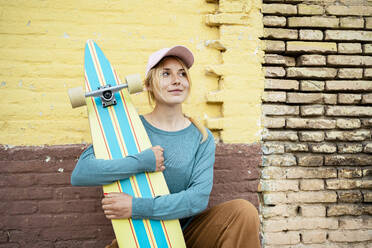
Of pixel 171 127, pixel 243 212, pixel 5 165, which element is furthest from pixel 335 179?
pixel 5 165

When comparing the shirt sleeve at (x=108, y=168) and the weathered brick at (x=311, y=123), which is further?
the weathered brick at (x=311, y=123)

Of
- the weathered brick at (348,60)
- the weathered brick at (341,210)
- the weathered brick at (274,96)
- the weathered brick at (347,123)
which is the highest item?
the weathered brick at (348,60)

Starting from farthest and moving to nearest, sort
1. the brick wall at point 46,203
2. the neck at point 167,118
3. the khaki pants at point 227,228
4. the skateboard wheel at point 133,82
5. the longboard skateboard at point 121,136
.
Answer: the brick wall at point 46,203 < the neck at point 167,118 < the skateboard wheel at point 133,82 < the longboard skateboard at point 121,136 < the khaki pants at point 227,228

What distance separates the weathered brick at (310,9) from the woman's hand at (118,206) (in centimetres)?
205

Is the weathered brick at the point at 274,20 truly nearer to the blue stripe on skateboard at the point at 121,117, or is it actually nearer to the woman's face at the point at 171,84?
the woman's face at the point at 171,84

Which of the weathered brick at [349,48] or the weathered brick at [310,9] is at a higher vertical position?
the weathered brick at [310,9]

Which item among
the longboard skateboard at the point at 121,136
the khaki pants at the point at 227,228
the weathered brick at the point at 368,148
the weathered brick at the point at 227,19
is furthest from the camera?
the weathered brick at the point at 368,148

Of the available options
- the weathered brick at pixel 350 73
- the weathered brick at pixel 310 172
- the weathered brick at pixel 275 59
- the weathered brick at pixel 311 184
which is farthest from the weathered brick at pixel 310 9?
the weathered brick at pixel 311 184

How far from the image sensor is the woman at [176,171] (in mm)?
1610

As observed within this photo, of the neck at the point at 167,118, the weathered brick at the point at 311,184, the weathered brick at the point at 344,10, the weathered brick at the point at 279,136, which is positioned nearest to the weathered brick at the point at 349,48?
the weathered brick at the point at 344,10

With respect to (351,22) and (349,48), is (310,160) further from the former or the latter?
(351,22)

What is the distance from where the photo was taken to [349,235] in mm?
2393

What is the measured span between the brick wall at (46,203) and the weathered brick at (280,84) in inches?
64.8

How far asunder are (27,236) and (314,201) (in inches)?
93.6
